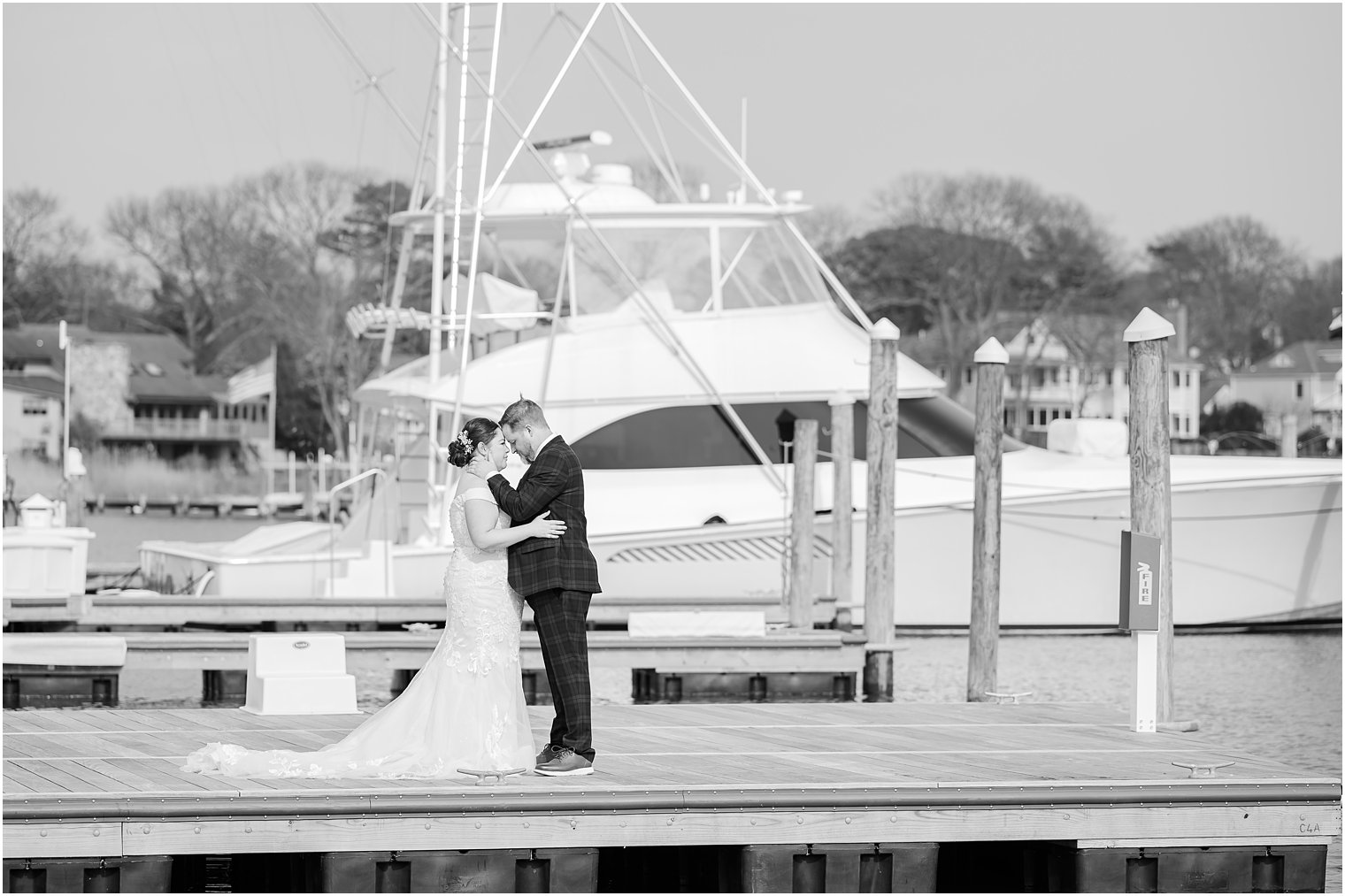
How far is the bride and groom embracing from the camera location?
8352mm

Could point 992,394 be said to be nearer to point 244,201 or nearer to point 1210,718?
point 1210,718

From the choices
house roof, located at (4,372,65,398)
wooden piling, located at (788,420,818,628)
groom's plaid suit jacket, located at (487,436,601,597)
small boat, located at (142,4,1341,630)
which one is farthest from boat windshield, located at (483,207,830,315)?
house roof, located at (4,372,65,398)

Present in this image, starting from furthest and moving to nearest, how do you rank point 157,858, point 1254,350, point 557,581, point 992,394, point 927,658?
point 1254,350 → point 927,658 → point 992,394 → point 557,581 → point 157,858

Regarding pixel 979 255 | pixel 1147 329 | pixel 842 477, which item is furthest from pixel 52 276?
pixel 1147 329

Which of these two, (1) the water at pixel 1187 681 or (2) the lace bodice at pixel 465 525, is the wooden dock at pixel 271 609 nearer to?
(1) the water at pixel 1187 681

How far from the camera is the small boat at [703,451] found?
20.3 m

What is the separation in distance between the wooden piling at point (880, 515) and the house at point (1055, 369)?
169 ft

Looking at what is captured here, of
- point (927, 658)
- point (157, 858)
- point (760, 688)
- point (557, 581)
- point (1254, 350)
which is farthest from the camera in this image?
point (1254, 350)

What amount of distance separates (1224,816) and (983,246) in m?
62.6

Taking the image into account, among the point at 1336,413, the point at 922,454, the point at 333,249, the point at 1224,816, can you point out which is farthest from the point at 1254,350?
the point at 1224,816

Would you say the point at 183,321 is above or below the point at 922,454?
above

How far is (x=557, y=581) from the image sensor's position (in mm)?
8422

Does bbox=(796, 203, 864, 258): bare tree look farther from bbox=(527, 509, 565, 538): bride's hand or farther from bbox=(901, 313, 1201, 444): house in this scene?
bbox=(527, 509, 565, 538): bride's hand

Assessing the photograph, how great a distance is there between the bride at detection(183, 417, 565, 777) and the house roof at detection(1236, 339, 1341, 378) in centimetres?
8214
